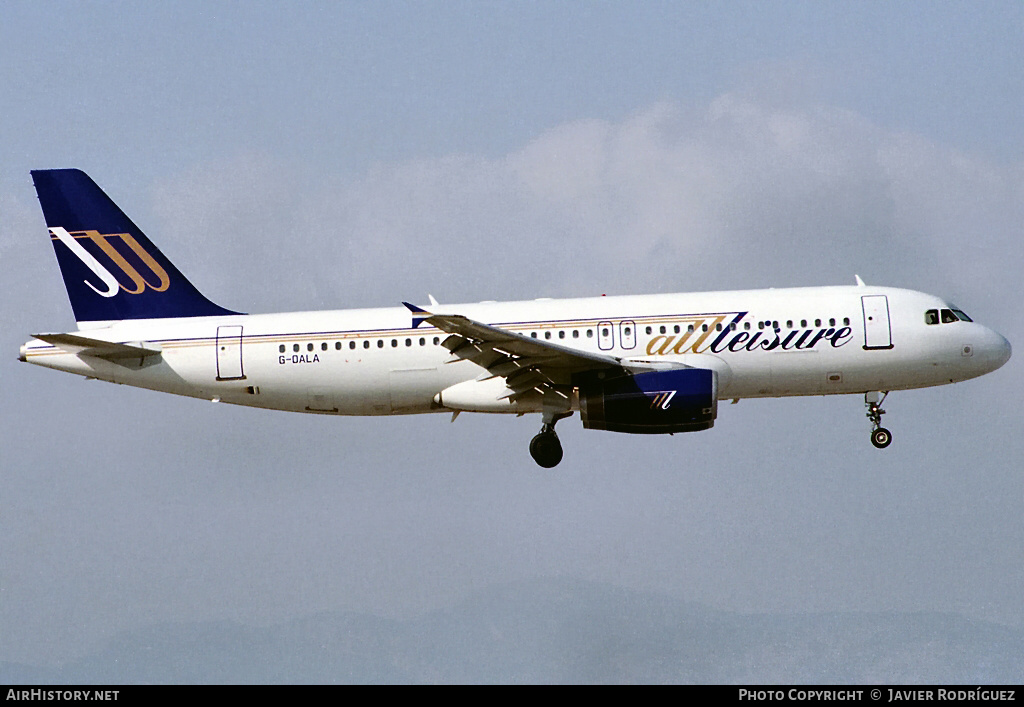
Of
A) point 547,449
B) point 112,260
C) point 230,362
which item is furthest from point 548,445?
point 112,260

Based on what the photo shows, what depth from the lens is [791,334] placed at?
118ft

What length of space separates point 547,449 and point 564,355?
3.82 meters

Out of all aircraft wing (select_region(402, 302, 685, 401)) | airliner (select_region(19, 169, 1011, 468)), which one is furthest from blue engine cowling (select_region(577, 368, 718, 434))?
aircraft wing (select_region(402, 302, 685, 401))

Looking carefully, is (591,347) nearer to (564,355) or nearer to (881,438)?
(564,355)

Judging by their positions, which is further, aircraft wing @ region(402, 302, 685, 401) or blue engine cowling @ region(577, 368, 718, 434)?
blue engine cowling @ region(577, 368, 718, 434)

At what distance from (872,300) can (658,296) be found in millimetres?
5704

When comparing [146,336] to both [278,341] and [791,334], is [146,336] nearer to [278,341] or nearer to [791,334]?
[278,341]

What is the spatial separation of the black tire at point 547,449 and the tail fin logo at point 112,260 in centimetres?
1141

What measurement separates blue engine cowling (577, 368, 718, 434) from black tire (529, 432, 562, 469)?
89.6 inches

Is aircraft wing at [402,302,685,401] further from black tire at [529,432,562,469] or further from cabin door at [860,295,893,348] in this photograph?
cabin door at [860,295,893,348]

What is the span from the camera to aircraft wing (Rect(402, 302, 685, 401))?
1325 inches
